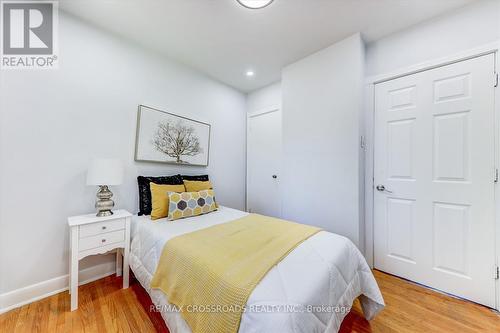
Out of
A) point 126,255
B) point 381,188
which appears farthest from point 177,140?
point 381,188

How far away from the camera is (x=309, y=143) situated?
2557 millimetres

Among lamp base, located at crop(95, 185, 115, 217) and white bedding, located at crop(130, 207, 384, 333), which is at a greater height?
lamp base, located at crop(95, 185, 115, 217)

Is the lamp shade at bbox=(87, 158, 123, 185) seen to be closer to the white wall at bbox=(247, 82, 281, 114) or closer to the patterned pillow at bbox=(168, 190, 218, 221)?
the patterned pillow at bbox=(168, 190, 218, 221)

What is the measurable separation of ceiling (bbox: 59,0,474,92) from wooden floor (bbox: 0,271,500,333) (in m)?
2.59

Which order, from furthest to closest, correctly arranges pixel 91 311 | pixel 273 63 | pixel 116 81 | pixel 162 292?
pixel 273 63 → pixel 116 81 → pixel 91 311 → pixel 162 292

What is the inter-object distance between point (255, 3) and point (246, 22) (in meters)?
0.26

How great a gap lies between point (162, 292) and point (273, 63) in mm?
2821

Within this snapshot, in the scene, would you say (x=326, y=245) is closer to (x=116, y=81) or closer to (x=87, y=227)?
(x=87, y=227)

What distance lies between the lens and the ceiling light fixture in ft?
5.54

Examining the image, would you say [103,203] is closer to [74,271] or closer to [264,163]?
[74,271]

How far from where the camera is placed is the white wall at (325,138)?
85.5 inches

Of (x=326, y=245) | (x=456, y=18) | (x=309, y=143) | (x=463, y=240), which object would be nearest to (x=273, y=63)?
(x=309, y=143)

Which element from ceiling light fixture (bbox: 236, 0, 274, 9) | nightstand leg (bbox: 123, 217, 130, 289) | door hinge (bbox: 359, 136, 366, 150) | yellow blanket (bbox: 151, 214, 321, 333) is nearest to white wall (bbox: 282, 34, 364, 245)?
door hinge (bbox: 359, 136, 366, 150)

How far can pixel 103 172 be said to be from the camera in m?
1.75
